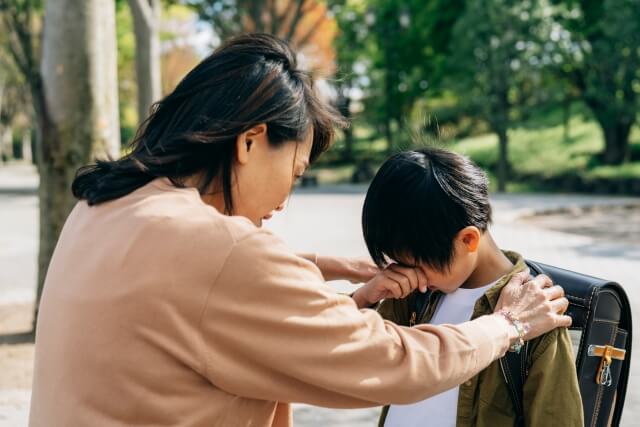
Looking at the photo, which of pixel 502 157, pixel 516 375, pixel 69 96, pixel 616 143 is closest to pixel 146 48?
pixel 69 96

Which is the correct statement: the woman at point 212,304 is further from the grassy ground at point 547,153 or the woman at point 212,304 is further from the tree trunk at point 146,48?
the grassy ground at point 547,153

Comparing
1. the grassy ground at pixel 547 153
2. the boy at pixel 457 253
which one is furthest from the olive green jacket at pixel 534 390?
the grassy ground at pixel 547 153

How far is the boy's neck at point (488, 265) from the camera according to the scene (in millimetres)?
2215

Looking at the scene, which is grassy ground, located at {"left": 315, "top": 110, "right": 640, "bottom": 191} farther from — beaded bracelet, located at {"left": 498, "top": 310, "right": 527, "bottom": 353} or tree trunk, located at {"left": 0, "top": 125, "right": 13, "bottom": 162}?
tree trunk, located at {"left": 0, "top": 125, "right": 13, "bottom": 162}

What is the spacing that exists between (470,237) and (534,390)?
43 cm

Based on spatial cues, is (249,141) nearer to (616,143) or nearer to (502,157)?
(502,157)

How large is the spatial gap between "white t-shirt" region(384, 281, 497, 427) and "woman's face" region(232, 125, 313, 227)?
687mm

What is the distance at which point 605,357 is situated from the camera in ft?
7.13

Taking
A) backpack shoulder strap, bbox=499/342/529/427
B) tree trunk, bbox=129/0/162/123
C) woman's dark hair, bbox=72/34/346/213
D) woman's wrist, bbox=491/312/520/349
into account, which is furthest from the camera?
Result: tree trunk, bbox=129/0/162/123

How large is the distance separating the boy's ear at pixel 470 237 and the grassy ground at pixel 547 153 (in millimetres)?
21219

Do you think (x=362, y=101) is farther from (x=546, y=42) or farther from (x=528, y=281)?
(x=528, y=281)

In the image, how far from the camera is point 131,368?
1565 millimetres

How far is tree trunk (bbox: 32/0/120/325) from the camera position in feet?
18.6

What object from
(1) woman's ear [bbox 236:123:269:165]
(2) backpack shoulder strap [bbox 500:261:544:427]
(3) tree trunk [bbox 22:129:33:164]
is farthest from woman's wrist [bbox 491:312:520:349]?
(3) tree trunk [bbox 22:129:33:164]
